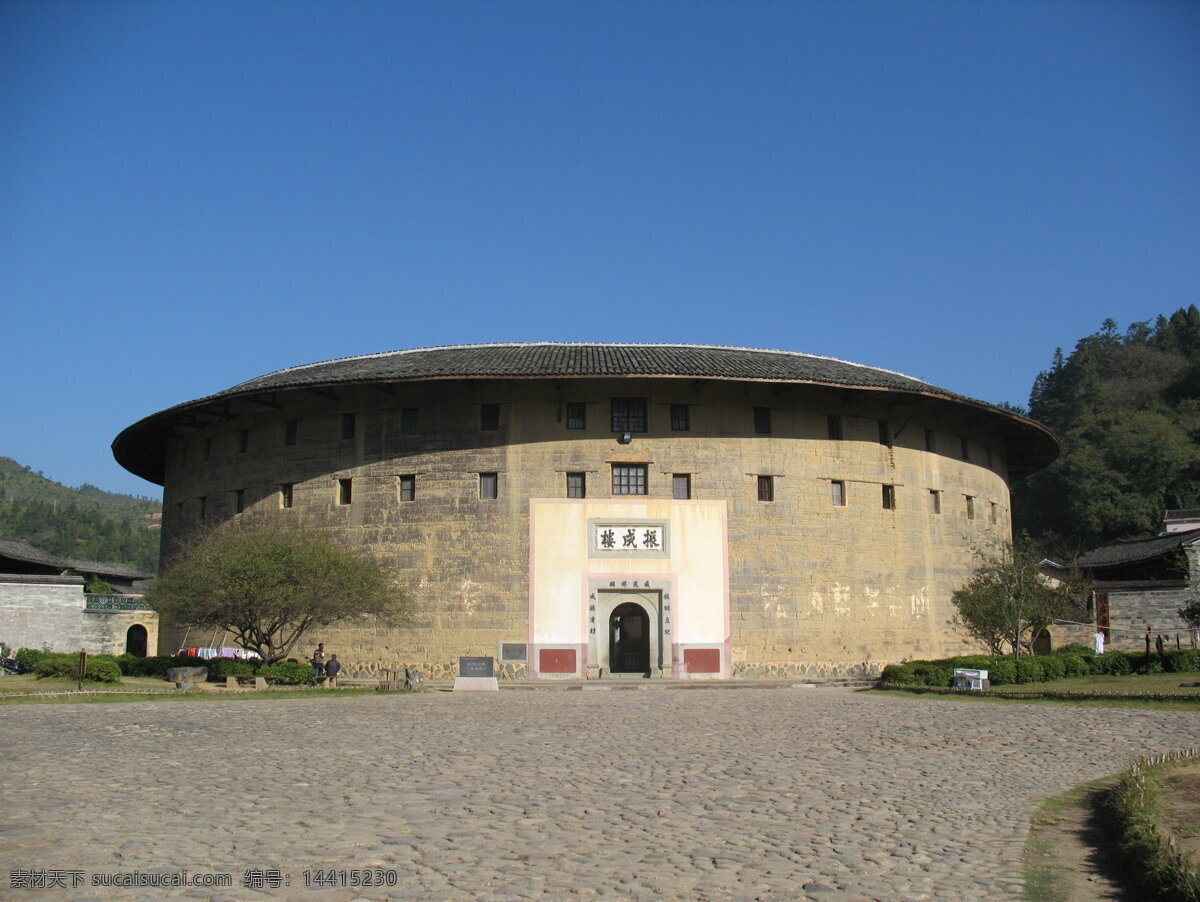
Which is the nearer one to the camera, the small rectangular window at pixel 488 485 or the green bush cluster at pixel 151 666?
the green bush cluster at pixel 151 666

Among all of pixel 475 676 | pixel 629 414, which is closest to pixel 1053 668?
pixel 629 414

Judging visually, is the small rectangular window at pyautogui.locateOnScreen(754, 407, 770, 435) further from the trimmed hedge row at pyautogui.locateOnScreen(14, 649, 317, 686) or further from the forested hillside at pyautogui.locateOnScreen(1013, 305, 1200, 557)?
the forested hillside at pyautogui.locateOnScreen(1013, 305, 1200, 557)

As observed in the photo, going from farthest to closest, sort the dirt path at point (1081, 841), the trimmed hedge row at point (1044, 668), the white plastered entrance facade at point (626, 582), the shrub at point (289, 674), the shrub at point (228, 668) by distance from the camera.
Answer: the white plastered entrance facade at point (626, 582)
the shrub at point (228, 668)
the shrub at point (289, 674)
the trimmed hedge row at point (1044, 668)
the dirt path at point (1081, 841)

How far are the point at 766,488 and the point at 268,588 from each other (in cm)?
1263

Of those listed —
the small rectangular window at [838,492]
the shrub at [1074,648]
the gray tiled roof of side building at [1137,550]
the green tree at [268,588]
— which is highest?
the small rectangular window at [838,492]

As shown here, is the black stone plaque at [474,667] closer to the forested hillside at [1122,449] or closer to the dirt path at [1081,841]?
the dirt path at [1081,841]

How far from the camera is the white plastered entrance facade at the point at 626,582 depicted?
25141 mm

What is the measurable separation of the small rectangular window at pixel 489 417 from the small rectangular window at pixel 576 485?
2370mm

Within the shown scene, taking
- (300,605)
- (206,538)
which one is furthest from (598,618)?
(206,538)

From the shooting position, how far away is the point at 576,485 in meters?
26.2

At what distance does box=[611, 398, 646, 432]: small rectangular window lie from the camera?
26.5m

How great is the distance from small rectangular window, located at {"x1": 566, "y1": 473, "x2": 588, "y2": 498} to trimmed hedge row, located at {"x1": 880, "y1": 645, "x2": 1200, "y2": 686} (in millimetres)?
8520

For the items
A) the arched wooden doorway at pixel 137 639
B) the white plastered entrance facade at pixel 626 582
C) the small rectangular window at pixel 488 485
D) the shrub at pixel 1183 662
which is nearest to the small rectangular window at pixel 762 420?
the white plastered entrance facade at pixel 626 582

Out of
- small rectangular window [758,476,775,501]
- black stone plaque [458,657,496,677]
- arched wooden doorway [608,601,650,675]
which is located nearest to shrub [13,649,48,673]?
black stone plaque [458,657,496,677]
